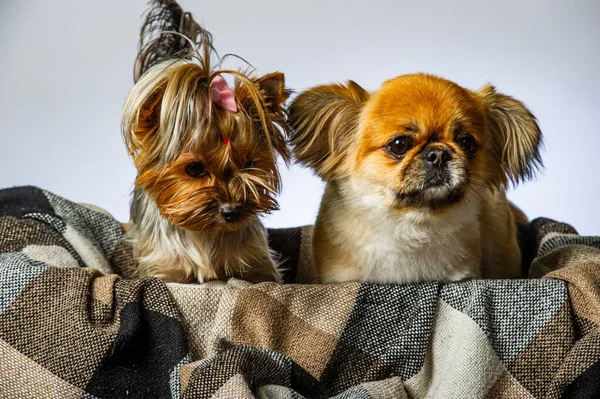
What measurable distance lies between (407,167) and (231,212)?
0.50 meters

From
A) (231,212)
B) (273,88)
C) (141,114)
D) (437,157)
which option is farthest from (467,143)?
(141,114)

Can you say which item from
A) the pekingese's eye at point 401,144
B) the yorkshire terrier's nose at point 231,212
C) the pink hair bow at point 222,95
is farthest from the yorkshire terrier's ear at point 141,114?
the pekingese's eye at point 401,144

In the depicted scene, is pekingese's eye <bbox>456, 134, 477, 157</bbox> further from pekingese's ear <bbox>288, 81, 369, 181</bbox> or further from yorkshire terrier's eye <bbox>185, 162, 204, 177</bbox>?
yorkshire terrier's eye <bbox>185, 162, 204, 177</bbox>

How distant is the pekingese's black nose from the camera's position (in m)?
2.04

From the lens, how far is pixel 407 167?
1989mm

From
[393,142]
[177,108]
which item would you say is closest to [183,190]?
[177,108]

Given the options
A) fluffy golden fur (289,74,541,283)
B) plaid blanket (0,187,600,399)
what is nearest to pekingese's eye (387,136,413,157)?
fluffy golden fur (289,74,541,283)

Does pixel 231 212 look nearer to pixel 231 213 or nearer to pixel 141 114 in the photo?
pixel 231 213

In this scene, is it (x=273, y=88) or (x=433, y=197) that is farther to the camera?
(x=273, y=88)

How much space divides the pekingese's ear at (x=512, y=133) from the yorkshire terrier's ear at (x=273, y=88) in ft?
2.07

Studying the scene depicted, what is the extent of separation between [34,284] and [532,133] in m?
1.54

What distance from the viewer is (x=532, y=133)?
2312 mm

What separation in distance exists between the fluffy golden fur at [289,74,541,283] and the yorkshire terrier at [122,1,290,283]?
0.59 ft

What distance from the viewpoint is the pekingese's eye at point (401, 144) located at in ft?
6.67
